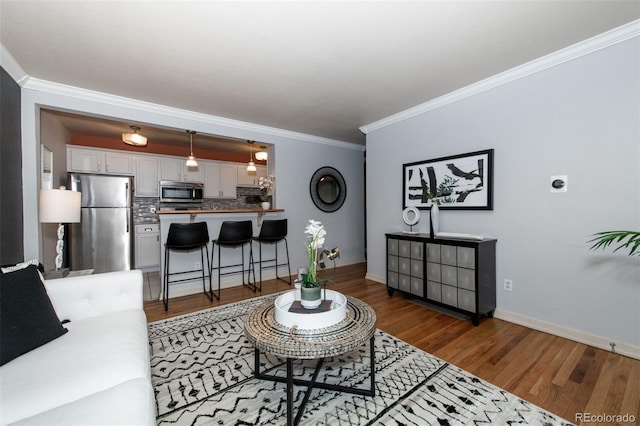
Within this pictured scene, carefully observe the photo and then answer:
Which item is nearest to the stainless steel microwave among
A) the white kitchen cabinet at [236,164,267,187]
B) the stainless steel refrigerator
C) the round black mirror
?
the stainless steel refrigerator

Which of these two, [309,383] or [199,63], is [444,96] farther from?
[309,383]

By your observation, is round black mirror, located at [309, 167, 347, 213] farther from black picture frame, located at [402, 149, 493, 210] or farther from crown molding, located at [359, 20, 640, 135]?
crown molding, located at [359, 20, 640, 135]

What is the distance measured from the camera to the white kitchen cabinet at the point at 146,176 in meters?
4.67

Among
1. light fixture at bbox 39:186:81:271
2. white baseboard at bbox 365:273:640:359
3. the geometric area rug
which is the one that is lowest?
the geometric area rug

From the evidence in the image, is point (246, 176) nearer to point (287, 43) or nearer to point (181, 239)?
point (181, 239)

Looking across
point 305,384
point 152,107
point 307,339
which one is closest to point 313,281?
point 307,339

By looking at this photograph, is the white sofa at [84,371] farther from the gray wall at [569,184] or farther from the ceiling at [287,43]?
the gray wall at [569,184]

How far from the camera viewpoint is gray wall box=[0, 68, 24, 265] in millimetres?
2094

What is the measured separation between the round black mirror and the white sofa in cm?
Answer: 327

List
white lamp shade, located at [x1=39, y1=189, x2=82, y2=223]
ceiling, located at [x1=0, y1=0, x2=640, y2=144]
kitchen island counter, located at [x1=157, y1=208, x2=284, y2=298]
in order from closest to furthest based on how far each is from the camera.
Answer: ceiling, located at [x1=0, y1=0, x2=640, y2=144]
white lamp shade, located at [x1=39, y1=189, x2=82, y2=223]
kitchen island counter, located at [x1=157, y1=208, x2=284, y2=298]

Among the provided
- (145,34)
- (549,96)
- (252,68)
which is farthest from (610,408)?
(145,34)

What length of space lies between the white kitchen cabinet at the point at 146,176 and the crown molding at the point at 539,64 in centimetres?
446

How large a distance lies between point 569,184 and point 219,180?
5.36 metres

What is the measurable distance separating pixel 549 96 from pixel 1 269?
4161 mm
